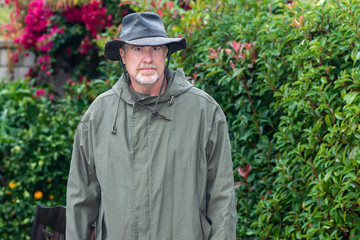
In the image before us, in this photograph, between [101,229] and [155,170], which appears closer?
[155,170]

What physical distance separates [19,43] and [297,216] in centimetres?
468

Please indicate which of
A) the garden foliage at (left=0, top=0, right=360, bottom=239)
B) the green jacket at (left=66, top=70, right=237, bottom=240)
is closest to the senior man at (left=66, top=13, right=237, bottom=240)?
the green jacket at (left=66, top=70, right=237, bottom=240)

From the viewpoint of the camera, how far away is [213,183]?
262 cm

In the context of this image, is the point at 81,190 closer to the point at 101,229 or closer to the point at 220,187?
the point at 101,229

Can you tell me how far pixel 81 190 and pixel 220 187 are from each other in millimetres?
634

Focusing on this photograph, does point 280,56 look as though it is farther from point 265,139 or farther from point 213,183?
point 213,183

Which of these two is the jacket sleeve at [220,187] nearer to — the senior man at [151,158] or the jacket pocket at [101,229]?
the senior man at [151,158]

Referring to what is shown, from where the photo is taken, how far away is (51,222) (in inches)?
122

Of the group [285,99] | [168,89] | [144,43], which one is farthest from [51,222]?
[285,99]

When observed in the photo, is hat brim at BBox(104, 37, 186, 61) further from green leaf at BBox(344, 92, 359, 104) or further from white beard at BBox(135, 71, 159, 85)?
green leaf at BBox(344, 92, 359, 104)

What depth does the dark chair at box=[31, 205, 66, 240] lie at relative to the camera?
3.05 m

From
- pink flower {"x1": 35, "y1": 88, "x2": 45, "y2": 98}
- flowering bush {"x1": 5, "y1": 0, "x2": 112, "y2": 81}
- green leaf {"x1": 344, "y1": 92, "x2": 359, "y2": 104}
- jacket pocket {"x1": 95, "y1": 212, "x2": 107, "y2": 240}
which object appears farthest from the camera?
flowering bush {"x1": 5, "y1": 0, "x2": 112, "y2": 81}

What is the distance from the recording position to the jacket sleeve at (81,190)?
2688 mm

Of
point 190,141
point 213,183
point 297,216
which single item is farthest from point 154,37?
point 297,216
